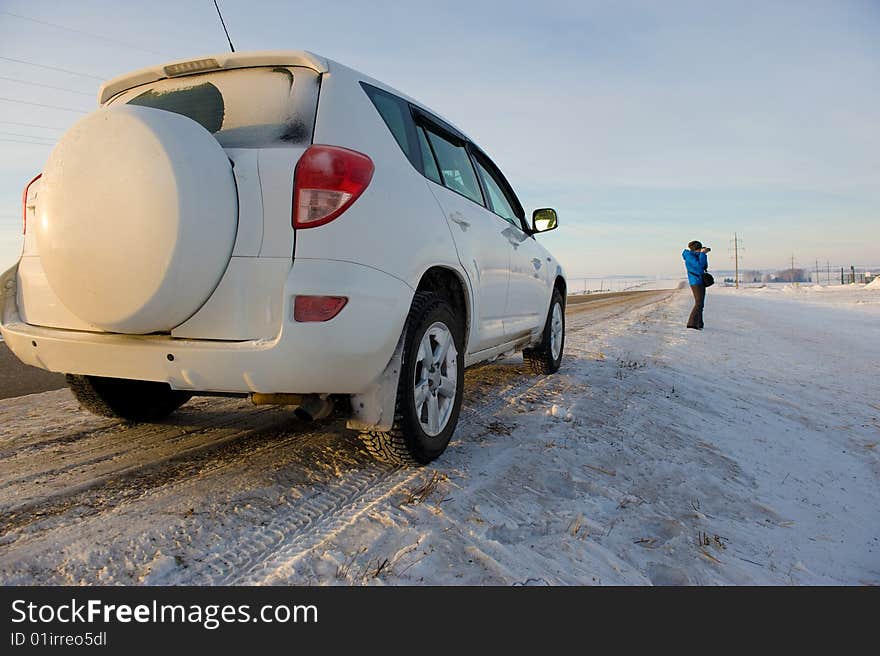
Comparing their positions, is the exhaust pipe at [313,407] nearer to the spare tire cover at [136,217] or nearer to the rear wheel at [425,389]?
the rear wheel at [425,389]

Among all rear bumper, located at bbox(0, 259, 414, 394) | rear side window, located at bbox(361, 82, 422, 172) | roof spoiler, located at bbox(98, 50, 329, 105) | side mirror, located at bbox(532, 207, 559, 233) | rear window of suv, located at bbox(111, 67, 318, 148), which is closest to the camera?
rear bumper, located at bbox(0, 259, 414, 394)

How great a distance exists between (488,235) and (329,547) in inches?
95.8

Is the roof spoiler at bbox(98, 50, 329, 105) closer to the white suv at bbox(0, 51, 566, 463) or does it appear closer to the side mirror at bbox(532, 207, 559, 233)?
the white suv at bbox(0, 51, 566, 463)

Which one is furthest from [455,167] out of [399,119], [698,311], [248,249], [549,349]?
[698,311]

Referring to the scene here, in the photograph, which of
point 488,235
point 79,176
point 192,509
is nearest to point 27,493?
point 192,509

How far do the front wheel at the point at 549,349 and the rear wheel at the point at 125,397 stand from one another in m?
3.15

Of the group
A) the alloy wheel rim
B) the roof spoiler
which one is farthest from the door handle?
the roof spoiler

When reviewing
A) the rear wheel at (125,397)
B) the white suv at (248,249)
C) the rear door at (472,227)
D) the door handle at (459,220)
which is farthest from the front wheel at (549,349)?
the rear wheel at (125,397)

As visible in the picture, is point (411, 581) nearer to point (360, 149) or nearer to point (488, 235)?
point (360, 149)

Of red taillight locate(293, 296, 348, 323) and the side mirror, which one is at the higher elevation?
the side mirror

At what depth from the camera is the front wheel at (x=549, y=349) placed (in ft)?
18.4

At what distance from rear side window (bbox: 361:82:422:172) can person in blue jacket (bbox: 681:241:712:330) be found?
30.9ft

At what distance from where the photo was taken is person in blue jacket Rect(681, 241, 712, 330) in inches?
444
